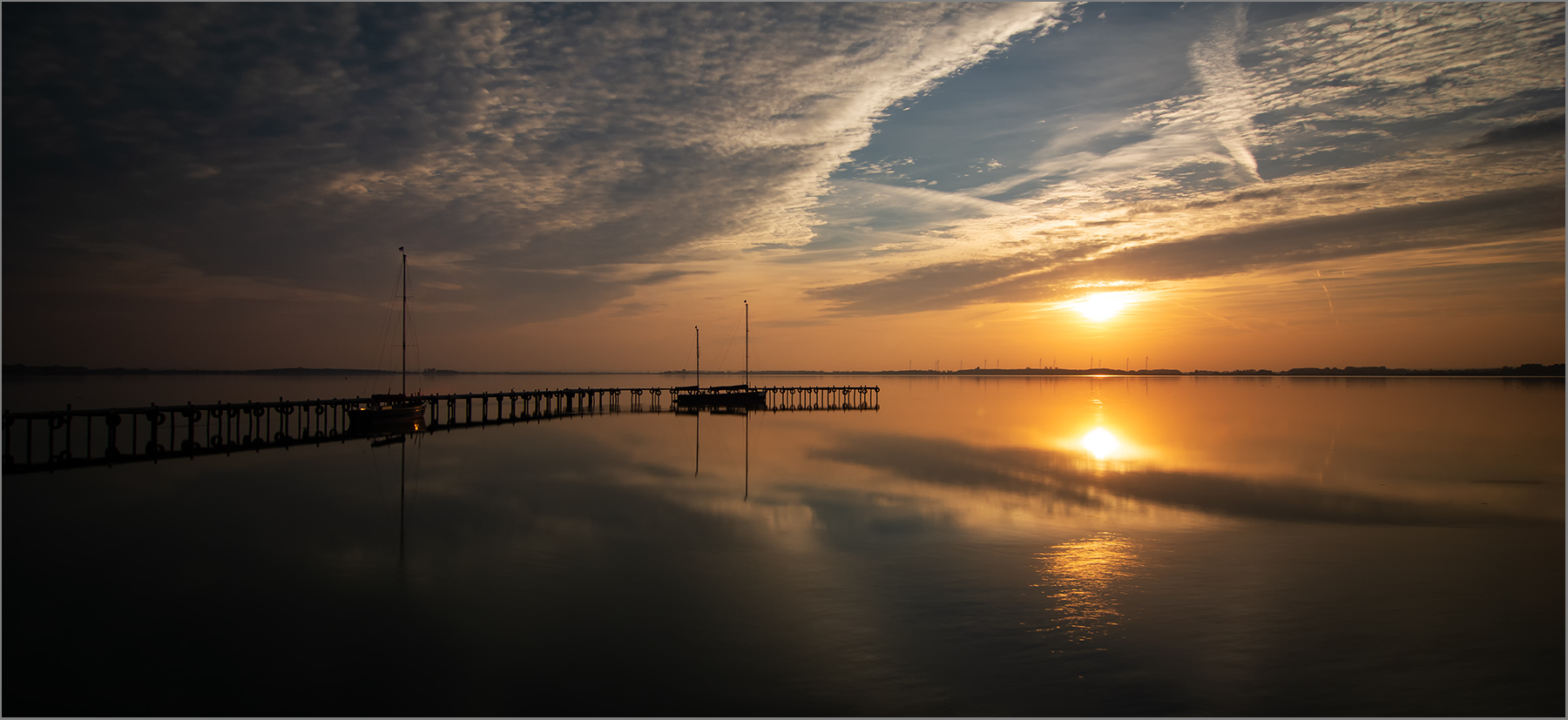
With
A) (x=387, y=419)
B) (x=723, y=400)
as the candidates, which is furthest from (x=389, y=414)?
(x=723, y=400)

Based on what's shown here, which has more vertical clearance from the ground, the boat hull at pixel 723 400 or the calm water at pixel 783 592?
the boat hull at pixel 723 400

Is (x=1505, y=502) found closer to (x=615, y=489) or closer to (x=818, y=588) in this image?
(x=818, y=588)

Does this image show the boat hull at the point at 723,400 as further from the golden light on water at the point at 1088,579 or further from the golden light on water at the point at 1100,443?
the golden light on water at the point at 1088,579

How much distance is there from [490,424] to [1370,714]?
5306 cm

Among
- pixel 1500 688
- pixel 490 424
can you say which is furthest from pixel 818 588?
pixel 490 424

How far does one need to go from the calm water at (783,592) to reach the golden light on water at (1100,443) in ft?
22.4

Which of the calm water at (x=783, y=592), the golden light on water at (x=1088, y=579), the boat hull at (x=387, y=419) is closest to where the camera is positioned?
the calm water at (x=783, y=592)

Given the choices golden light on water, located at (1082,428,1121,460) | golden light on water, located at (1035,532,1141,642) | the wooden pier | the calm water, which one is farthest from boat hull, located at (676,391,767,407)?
golden light on water, located at (1035,532,1141,642)

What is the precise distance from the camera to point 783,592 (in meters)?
13.5

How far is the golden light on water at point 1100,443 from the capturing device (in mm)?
36406

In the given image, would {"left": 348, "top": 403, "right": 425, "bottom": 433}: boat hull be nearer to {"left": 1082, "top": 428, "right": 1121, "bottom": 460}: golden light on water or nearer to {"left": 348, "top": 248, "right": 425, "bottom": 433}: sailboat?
{"left": 348, "top": 248, "right": 425, "bottom": 433}: sailboat

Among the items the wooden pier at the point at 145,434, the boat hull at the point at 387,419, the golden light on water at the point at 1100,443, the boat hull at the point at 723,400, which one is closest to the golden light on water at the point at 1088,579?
the golden light on water at the point at 1100,443

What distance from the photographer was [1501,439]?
Result: 4069 centimetres

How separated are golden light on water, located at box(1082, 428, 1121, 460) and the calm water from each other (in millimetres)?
6816
